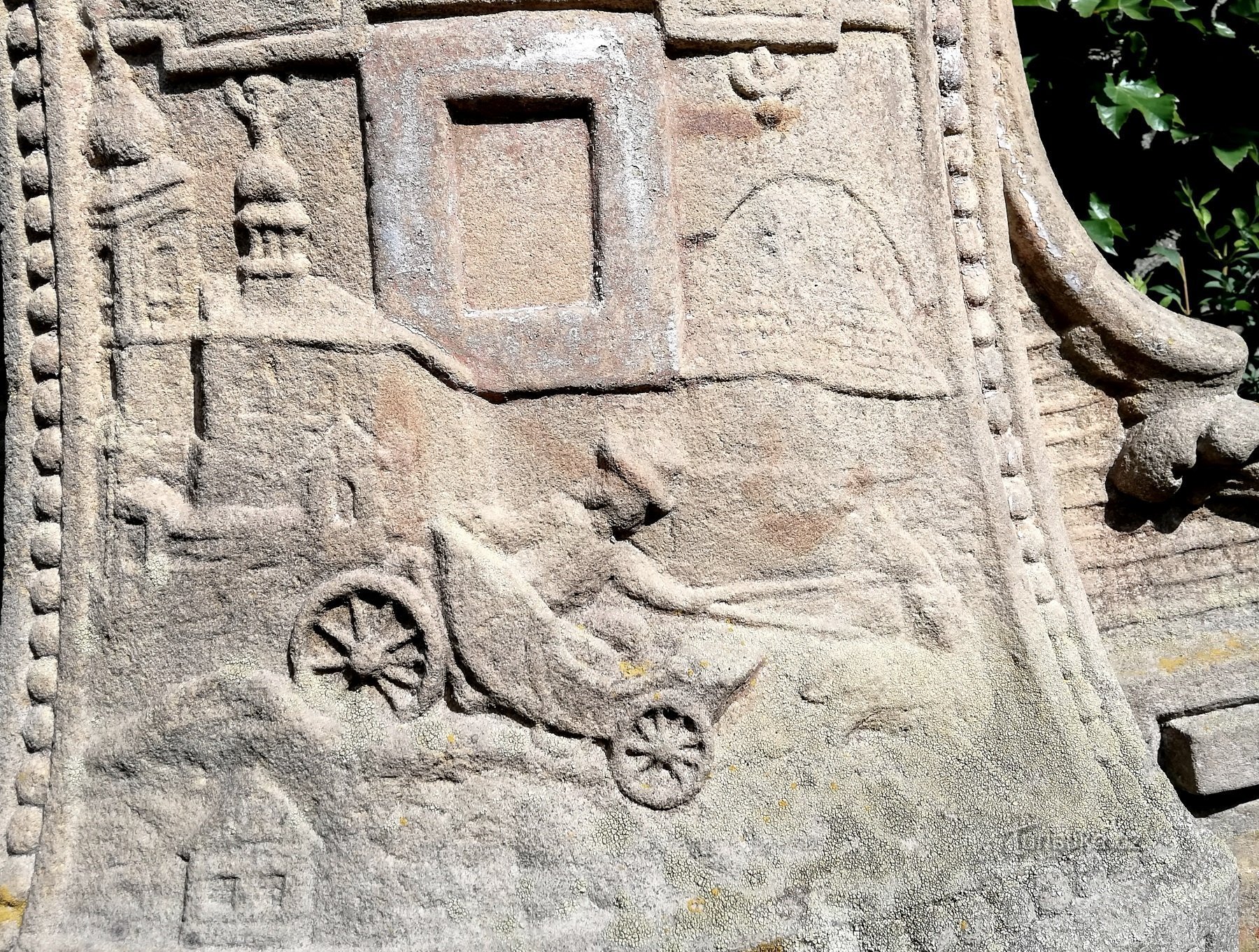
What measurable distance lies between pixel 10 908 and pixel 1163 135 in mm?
3049

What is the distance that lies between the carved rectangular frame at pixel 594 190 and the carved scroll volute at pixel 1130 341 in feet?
2.38

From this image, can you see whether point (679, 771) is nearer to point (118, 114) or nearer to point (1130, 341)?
point (1130, 341)

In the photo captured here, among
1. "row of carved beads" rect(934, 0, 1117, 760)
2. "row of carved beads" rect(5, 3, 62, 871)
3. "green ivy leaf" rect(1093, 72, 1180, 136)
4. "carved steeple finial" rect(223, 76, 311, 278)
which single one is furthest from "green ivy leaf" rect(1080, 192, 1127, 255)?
"row of carved beads" rect(5, 3, 62, 871)

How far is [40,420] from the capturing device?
1.81 metres

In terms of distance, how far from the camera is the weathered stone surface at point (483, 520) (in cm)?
173

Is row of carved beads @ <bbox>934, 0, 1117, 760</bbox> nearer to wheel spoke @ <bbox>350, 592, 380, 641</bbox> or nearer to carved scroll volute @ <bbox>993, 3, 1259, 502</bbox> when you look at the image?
carved scroll volute @ <bbox>993, 3, 1259, 502</bbox>

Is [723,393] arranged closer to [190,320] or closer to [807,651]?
[807,651]

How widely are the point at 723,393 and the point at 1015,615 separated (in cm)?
62

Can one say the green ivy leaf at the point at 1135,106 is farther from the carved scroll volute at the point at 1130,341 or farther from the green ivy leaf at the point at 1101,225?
the carved scroll volute at the point at 1130,341

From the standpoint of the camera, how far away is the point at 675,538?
6.03 ft

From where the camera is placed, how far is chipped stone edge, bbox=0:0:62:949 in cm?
178

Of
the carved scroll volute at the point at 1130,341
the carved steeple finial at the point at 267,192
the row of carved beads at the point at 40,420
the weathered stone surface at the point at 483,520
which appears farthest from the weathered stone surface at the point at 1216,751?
the row of carved beads at the point at 40,420

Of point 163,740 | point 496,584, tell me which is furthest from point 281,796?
point 496,584

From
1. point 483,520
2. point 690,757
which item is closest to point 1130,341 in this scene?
point 690,757
